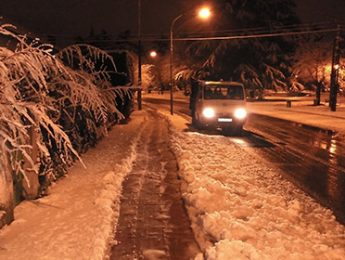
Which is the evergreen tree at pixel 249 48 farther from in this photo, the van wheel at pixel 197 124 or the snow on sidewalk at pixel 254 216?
the snow on sidewalk at pixel 254 216

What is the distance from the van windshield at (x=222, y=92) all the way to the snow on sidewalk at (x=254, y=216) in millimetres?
8308

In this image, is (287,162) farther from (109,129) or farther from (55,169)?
(109,129)

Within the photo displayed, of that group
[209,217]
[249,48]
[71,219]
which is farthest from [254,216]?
[249,48]

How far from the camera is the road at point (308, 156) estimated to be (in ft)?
28.1

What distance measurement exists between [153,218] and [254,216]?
5.42ft

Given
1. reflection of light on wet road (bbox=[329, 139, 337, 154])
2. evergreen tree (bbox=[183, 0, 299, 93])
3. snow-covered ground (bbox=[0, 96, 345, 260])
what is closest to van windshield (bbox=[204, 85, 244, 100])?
reflection of light on wet road (bbox=[329, 139, 337, 154])

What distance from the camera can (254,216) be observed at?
21.2 ft

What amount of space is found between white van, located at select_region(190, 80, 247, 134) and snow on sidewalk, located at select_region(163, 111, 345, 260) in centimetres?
759

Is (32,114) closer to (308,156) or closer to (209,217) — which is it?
(209,217)

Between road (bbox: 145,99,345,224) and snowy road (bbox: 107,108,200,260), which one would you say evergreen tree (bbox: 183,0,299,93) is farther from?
snowy road (bbox: 107,108,200,260)

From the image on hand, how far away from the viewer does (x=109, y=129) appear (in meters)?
17.5

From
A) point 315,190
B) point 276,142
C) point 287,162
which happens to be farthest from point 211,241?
point 276,142

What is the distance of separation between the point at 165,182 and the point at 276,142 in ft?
26.5

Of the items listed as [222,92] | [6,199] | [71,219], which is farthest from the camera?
[222,92]
